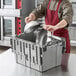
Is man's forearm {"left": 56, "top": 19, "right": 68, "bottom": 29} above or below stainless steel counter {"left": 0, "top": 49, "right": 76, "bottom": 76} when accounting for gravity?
above

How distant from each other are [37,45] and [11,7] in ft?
8.82

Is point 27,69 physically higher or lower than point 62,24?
lower

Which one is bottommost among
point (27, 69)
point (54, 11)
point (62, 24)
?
point (27, 69)

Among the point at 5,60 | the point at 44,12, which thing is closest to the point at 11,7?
the point at 44,12

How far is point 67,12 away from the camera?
5.67 feet

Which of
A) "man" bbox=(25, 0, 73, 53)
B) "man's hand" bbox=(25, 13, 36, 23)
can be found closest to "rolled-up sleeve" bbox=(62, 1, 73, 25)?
"man" bbox=(25, 0, 73, 53)

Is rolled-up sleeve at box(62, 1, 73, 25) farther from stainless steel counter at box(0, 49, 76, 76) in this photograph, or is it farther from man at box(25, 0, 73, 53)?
stainless steel counter at box(0, 49, 76, 76)

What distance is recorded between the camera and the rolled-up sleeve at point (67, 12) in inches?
64.7

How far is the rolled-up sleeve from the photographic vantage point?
1.64 m

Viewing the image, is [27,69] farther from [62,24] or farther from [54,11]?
[54,11]

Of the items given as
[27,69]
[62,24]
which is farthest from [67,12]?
[27,69]

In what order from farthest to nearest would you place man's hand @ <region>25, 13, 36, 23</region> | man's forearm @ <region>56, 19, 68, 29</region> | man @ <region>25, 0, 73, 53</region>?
man @ <region>25, 0, 73, 53</region>, man's hand @ <region>25, 13, 36, 23</region>, man's forearm @ <region>56, 19, 68, 29</region>

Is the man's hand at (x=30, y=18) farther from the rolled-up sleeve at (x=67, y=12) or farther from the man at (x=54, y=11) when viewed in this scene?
the rolled-up sleeve at (x=67, y=12)

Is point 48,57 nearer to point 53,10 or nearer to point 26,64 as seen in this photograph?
point 26,64
